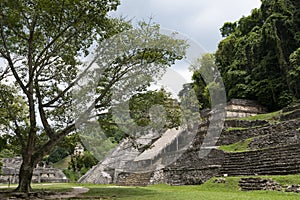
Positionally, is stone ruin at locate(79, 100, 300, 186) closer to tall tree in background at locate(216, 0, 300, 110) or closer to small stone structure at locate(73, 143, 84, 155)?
small stone structure at locate(73, 143, 84, 155)

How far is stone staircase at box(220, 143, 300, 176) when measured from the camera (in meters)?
14.3

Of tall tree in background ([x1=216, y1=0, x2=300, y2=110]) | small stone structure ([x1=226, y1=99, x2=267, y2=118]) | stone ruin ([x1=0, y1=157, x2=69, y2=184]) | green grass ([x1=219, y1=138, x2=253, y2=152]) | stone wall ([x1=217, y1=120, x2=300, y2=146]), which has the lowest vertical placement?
stone ruin ([x1=0, y1=157, x2=69, y2=184])

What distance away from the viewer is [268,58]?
34906 millimetres

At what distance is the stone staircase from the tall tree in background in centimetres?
1534

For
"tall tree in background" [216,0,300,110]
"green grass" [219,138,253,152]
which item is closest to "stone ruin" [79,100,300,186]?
"green grass" [219,138,253,152]

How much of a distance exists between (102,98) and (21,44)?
4.19 metres

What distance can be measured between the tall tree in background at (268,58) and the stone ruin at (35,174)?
21.2 meters

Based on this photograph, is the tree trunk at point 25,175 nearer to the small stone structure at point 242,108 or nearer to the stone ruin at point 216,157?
the stone ruin at point 216,157

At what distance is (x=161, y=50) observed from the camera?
13.2m

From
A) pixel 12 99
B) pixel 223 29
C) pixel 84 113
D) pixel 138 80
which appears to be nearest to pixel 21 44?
pixel 12 99

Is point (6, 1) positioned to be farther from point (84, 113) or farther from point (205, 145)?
point (205, 145)

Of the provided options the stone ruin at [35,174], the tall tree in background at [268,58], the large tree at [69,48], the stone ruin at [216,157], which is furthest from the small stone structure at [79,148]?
the tall tree in background at [268,58]

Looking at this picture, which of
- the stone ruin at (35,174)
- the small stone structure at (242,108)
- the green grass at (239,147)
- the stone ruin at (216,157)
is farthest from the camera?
the stone ruin at (35,174)

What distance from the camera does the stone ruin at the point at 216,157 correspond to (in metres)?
15.8
